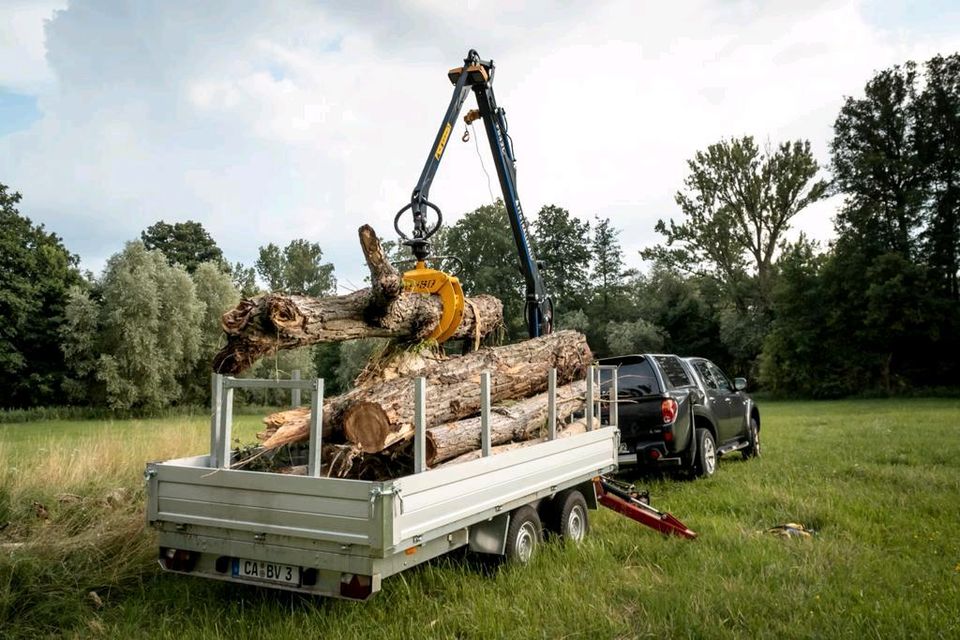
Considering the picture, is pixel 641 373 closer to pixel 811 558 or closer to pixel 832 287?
pixel 811 558

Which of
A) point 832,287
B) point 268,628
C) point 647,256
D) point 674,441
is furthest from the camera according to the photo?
point 647,256

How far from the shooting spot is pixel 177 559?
14.7 ft

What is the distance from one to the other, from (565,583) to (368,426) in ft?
5.43

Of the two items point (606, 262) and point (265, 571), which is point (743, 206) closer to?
point (606, 262)

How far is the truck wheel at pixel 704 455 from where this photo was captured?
30.7 feet

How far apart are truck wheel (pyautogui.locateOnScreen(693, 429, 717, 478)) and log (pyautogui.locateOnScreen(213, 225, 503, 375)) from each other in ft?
12.5

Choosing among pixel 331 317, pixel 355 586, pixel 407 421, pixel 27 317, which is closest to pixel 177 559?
pixel 355 586

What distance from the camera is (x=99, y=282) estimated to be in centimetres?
3462

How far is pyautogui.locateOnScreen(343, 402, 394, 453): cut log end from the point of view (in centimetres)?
486

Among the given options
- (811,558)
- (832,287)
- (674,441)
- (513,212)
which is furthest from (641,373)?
(832,287)

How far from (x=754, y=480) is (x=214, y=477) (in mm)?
6865

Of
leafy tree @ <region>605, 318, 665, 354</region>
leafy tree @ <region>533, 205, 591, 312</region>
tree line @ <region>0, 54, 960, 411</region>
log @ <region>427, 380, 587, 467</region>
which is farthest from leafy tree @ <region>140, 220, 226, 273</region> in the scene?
log @ <region>427, 380, 587, 467</region>

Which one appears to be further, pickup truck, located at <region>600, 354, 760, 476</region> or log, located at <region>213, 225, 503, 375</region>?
pickup truck, located at <region>600, 354, 760, 476</region>

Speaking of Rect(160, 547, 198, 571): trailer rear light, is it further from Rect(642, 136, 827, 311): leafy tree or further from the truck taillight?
Rect(642, 136, 827, 311): leafy tree
